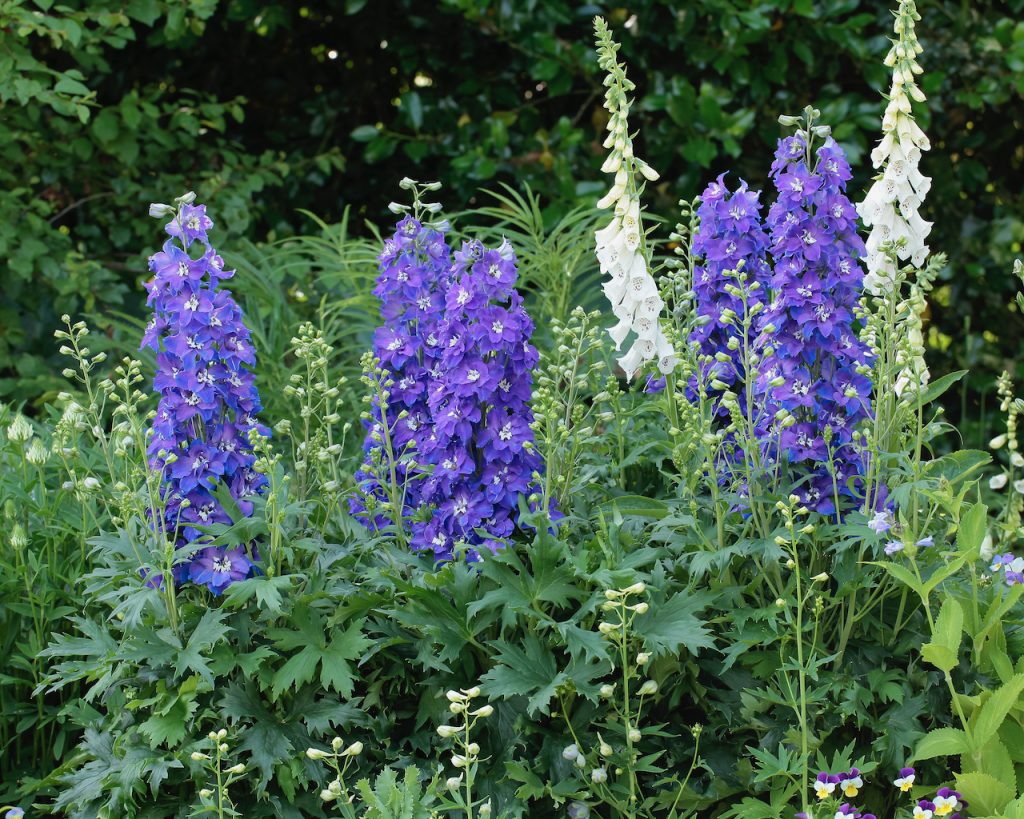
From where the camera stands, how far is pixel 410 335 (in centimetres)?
305

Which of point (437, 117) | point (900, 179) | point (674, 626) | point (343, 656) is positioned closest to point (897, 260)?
point (900, 179)

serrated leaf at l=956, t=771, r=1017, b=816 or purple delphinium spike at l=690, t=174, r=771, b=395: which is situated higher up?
purple delphinium spike at l=690, t=174, r=771, b=395

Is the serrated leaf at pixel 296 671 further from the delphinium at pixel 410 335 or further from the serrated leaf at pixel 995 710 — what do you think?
the serrated leaf at pixel 995 710

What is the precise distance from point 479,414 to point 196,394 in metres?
0.64

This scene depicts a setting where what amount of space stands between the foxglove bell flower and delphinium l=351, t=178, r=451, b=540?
101cm

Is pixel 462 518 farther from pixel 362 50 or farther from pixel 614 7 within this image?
pixel 362 50

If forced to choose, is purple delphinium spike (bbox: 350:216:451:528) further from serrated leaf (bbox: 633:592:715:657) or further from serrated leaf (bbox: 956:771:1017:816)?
serrated leaf (bbox: 956:771:1017:816)

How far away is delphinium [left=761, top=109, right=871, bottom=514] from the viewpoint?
9.14ft

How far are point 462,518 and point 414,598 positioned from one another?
27 cm

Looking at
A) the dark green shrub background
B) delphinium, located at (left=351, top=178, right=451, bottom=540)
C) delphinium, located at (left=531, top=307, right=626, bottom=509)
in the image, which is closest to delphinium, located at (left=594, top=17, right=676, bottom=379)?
delphinium, located at (left=531, top=307, right=626, bottom=509)

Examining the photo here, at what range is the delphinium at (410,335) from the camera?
9.80ft

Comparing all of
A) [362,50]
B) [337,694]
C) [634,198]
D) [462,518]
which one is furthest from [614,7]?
[337,694]

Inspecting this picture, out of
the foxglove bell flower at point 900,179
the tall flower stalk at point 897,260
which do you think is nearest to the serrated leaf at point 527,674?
the tall flower stalk at point 897,260

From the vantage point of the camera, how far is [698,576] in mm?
2549
